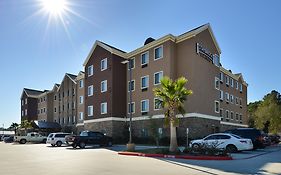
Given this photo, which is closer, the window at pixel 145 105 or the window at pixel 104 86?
the window at pixel 145 105

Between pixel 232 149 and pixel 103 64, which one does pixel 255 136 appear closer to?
pixel 232 149

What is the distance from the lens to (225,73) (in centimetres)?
4975

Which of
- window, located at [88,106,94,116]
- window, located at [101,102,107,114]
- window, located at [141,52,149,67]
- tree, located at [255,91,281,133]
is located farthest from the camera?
tree, located at [255,91,281,133]

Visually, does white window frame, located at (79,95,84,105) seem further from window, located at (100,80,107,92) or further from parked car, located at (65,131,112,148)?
parked car, located at (65,131,112,148)

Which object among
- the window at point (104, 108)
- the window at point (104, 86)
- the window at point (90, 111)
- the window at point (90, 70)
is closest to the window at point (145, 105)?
the window at point (104, 108)

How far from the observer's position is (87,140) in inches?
1300

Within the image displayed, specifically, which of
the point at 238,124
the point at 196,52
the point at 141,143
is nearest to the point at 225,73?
the point at 238,124

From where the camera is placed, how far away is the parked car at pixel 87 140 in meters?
32.2

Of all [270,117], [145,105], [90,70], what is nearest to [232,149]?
[145,105]

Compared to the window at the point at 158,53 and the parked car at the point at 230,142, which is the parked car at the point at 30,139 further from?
the parked car at the point at 230,142

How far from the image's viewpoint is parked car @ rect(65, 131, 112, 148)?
32.2m

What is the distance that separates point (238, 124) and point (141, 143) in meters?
23.4

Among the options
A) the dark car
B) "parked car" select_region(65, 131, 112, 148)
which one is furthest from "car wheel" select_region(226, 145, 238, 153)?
"parked car" select_region(65, 131, 112, 148)

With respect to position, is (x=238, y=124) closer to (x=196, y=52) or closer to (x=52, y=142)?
(x=196, y=52)
